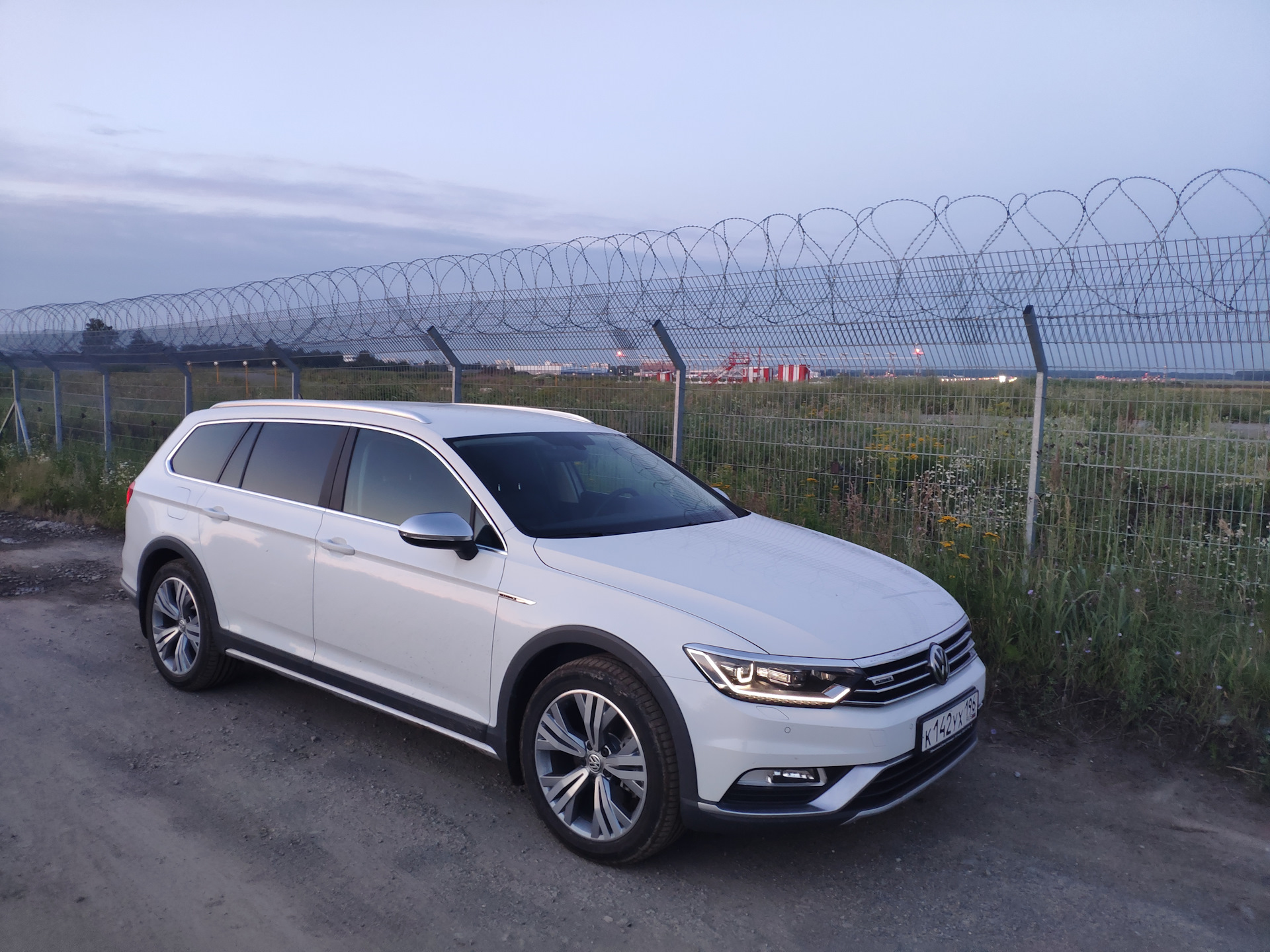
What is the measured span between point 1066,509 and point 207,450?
17.5ft

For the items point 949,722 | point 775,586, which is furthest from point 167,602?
point 949,722

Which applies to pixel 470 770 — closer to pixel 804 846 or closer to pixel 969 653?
pixel 804 846

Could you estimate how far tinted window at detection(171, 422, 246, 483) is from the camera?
205 inches

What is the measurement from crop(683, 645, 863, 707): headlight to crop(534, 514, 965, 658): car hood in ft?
0.14

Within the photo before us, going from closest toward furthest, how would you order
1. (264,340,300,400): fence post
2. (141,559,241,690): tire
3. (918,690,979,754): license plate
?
(918,690,979,754): license plate
(141,559,241,690): tire
(264,340,300,400): fence post

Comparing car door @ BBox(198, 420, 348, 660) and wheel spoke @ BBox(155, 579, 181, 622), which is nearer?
car door @ BBox(198, 420, 348, 660)

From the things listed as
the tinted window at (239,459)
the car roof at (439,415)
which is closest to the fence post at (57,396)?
the car roof at (439,415)

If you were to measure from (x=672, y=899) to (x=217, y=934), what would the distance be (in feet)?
4.84

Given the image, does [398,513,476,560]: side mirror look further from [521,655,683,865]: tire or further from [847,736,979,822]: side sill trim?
[847,736,979,822]: side sill trim

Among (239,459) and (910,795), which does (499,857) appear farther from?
(239,459)

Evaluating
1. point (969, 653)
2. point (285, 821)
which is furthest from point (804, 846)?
point (285, 821)

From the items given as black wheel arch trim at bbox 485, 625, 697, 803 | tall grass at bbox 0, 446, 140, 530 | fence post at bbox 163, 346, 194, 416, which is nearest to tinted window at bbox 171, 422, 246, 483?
black wheel arch trim at bbox 485, 625, 697, 803

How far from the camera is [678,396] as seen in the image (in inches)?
315

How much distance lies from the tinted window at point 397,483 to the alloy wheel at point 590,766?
951 mm
